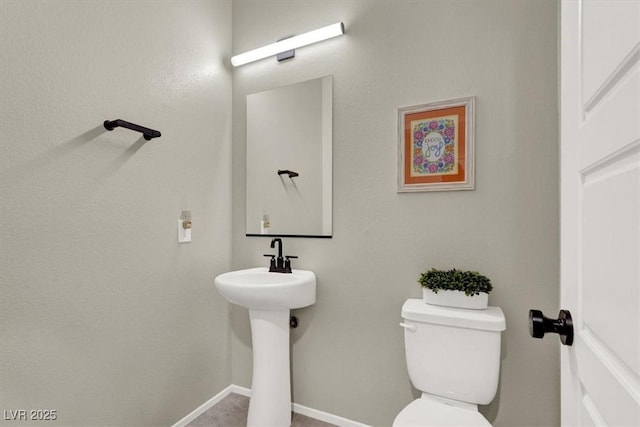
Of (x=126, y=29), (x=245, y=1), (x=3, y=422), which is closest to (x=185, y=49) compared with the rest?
(x=126, y=29)

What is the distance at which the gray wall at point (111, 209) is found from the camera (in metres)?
1.17

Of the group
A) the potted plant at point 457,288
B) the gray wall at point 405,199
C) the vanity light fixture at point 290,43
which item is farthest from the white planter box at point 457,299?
the vanity light fixture at point 290,43

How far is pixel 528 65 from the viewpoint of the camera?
1.40m

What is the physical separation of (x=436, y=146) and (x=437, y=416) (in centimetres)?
113

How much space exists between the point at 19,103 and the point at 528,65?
6.42ft

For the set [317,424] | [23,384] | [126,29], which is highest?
[126,29]

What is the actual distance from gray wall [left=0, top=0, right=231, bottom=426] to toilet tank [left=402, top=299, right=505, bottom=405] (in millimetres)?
1197

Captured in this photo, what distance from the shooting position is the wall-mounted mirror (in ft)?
6.03

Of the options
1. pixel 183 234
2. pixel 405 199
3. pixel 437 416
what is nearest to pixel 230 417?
pixel 183 234

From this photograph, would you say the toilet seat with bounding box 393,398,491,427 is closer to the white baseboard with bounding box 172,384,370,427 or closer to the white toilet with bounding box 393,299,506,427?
the white toilet with bounding box 393,299,506,427

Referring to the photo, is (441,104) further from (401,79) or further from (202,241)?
(202,241)

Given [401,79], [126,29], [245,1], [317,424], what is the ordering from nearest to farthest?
1. [126,29]
2. [401,79]
3. [317,424]
4. [245,1]

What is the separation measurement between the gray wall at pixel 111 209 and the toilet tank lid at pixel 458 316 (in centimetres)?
120
